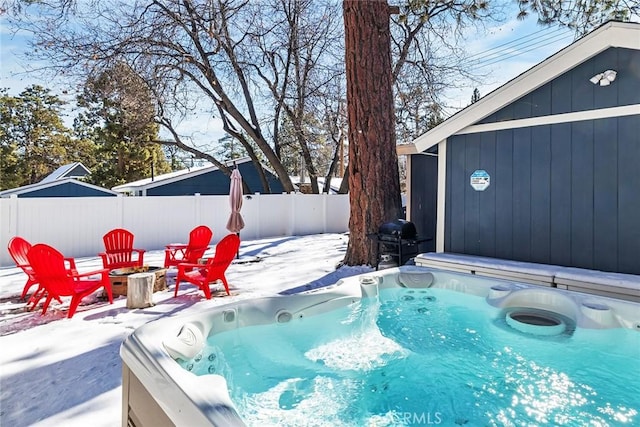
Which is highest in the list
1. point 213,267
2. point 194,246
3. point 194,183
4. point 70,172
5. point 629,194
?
point 70,172

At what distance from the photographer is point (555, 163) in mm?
4512

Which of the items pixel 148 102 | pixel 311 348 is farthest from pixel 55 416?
pixel 148 102

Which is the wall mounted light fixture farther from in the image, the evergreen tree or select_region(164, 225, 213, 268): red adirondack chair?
the evergreen tree

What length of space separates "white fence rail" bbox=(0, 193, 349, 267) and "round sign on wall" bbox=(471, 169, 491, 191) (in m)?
7.06

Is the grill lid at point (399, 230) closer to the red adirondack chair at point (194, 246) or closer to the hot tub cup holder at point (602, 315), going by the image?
the hot tub cup holder at point (602, 315)

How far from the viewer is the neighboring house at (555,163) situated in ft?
13.1

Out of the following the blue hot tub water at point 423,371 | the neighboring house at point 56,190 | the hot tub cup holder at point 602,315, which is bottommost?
the blue hot tub water at point 423,371

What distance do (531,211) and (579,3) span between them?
212 inches

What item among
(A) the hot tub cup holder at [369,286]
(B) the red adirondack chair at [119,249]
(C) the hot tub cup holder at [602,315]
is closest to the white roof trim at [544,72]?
(A) the hot tub cup holder at [369,286]

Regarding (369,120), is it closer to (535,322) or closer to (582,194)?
(582,194)

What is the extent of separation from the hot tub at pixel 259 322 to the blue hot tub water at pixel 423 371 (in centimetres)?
9

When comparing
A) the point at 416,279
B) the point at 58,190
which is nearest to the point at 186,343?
the point at 416,279

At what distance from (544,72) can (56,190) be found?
48.3 ft

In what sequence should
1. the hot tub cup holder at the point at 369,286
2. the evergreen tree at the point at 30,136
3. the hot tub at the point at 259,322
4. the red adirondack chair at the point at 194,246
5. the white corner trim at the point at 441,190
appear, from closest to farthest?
the hot tub at the point at 259,322, the hot tub cup holder at the point at 369,286, the white corner trim at the point at 441,190, the red adirondack chair at the point at 194,246, the evergreen tree at the point at 30,136
